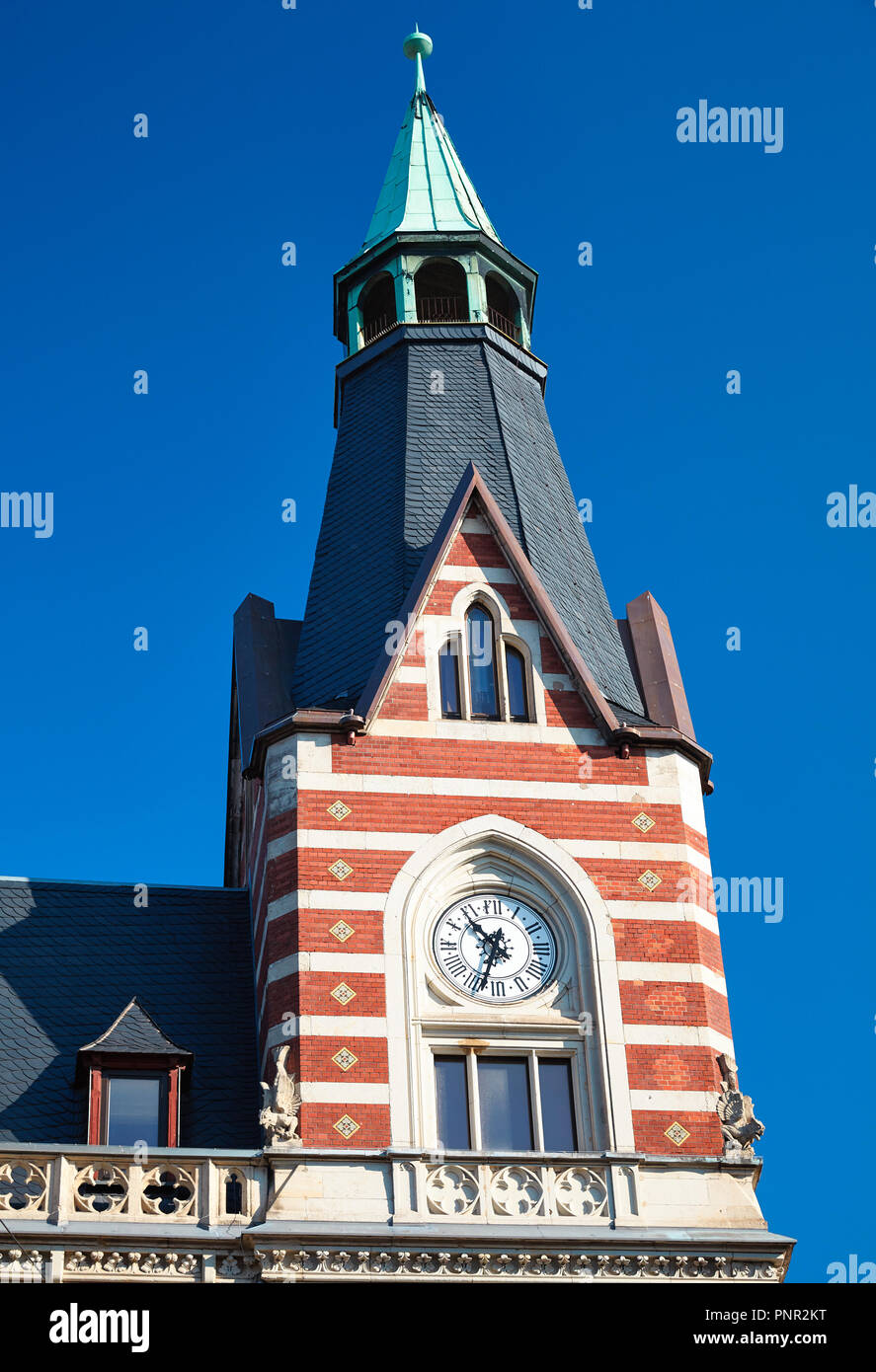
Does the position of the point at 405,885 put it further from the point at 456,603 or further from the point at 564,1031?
the point at 456,603

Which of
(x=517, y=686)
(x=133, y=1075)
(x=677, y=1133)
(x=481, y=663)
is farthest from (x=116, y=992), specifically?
(x=677, y=1133)

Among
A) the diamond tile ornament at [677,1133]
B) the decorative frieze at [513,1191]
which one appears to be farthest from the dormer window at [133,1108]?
the diamond tile ornament at [677,1133]

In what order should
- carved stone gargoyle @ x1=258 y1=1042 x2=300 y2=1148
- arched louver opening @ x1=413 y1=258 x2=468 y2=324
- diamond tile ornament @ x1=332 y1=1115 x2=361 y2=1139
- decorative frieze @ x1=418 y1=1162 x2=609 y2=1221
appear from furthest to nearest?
arched louver opening @ x1=413 y1=258 x2=468 y2=324, diamond tile ornament @ x1=332 y1=1115 x2=361 y2=1139, carved stone gargoyle @ x1=258 y1=1042 x2=300 y2=1148, decorative frieze @ x1=418 y1=1162 x2=609 y2=1221

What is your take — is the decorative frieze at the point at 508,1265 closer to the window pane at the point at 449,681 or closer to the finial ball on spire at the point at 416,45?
the window pane at the point at 449,681

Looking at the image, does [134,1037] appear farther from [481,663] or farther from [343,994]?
[481,663]

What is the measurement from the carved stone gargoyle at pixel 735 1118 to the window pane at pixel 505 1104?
7.57 feet

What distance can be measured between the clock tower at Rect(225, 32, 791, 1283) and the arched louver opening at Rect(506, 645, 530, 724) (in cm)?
3

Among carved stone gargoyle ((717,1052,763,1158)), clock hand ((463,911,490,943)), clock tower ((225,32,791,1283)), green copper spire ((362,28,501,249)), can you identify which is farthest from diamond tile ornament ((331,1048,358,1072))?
green copper spire ((362,28,501,249))

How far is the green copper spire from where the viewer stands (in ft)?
127

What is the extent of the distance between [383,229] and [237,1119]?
17231 mm

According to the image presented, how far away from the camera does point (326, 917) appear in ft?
91.3

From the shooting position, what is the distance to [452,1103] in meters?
27.2

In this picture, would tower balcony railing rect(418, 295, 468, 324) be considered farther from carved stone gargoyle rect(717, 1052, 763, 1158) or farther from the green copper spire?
carved stone gargoyle rect(717, 1052, 763, 1158)
